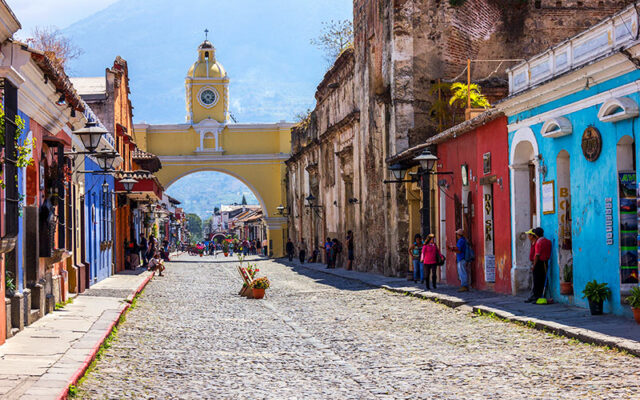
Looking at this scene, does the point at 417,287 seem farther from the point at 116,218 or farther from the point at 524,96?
the point at 116,218

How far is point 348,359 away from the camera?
30.7 ft

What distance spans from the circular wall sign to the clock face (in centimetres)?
5277

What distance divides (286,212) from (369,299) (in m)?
37.9

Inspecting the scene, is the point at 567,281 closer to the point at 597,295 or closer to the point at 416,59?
the point at 597,295

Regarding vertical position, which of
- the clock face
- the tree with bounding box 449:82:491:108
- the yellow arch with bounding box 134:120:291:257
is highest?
the clock face

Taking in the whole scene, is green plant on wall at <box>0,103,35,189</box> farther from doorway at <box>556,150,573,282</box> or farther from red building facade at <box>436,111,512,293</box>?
red building facade at <box>436,111,512,293</box>

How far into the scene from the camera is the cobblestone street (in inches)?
294

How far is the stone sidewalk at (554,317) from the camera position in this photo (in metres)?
9.84

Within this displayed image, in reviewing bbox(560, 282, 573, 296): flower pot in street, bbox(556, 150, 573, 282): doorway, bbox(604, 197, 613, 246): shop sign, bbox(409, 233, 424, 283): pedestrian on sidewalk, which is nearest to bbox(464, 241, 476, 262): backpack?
bbox(409, 233, 424, 283): pedestrian on sidewalk

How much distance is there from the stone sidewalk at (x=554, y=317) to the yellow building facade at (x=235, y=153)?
41.7 m

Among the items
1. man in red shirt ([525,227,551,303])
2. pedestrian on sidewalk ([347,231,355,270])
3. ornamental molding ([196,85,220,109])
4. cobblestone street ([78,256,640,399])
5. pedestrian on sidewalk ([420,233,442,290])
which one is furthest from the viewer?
ornamental molding ([196,85,220,109])

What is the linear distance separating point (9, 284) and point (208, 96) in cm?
5471

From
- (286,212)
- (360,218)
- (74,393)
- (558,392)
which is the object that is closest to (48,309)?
(74,393)

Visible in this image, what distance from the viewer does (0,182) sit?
9281 millimetres
